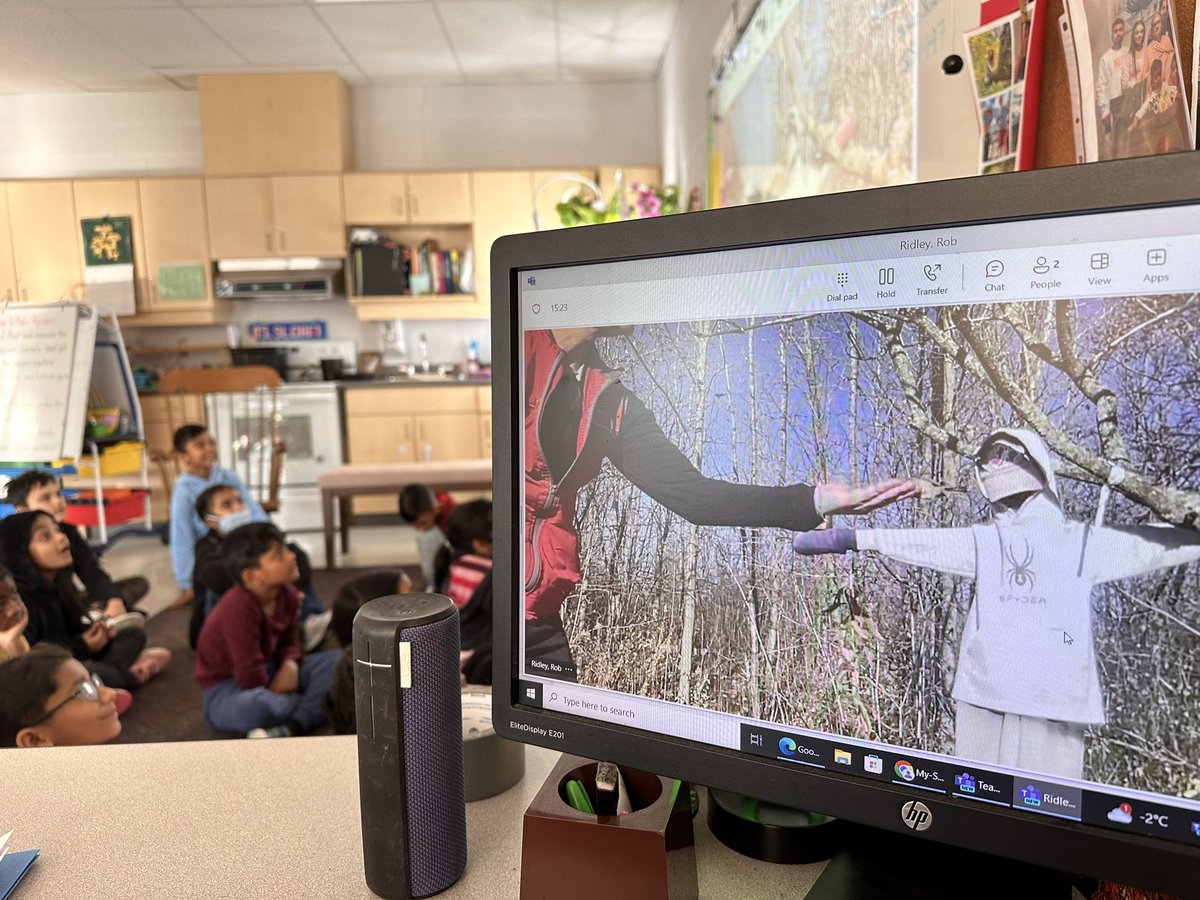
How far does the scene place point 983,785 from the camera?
0.44 meters

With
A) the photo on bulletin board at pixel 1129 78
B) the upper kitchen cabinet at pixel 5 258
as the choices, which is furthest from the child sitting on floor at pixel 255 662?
the upper kitchen cabinet at pixel 5 258

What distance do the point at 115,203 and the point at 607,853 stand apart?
18.5 ft

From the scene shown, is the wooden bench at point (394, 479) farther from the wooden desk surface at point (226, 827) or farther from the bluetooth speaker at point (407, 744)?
the bluetooth speaker at point (407, 744)

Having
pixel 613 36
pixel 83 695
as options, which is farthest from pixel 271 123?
pixel 83 695

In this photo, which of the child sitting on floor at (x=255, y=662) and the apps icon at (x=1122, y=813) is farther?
Result: the child sitting on floor at (x=255, y=662)

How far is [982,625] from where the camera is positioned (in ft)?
1.41

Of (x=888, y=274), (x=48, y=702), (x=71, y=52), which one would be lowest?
(x=48, y=702)

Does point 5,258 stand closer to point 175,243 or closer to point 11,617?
point 175,243

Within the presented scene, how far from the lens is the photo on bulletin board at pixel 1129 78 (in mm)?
685

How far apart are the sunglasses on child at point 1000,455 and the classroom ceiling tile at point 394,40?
Result: 4349mm

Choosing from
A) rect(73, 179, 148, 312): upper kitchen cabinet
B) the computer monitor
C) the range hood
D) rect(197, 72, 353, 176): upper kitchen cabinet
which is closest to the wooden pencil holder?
the computer monitor

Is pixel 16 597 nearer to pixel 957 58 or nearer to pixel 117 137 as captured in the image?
pixel 957 58

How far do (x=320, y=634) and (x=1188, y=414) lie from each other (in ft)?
9.30

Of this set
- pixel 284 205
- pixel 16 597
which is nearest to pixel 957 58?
pixel 16 597
